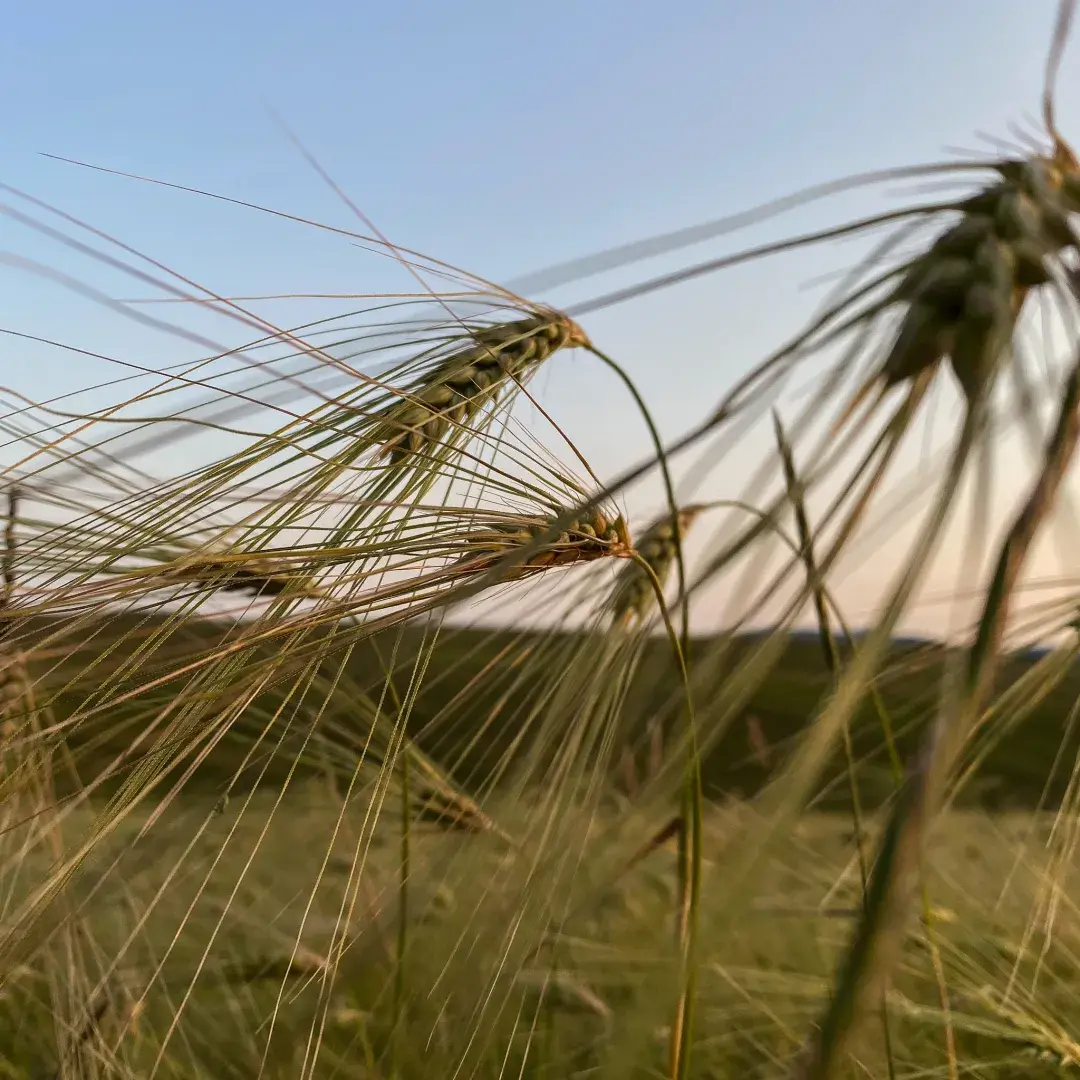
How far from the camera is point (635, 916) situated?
1.23 m

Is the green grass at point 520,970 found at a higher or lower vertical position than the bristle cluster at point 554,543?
lower

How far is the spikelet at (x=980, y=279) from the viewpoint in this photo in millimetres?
173

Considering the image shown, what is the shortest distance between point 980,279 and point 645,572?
387 mm

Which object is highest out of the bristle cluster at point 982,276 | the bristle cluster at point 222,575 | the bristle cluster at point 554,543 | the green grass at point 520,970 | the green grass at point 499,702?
the bristle cluster at point 982,276

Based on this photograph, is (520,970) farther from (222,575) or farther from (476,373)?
(476,373)

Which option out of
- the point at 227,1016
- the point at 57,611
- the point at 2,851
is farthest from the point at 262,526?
the point at 227,1016

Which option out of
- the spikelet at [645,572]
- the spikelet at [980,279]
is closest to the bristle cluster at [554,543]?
the spikelet at [645,572]

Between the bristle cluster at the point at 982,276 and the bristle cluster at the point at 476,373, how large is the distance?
25cm

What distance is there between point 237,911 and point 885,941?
2.36 ft

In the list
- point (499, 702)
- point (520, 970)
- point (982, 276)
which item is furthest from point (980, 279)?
point (499, 702)

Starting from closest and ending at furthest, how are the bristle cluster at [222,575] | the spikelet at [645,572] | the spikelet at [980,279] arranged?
the spikelet at [980,279] < the bristle cluster at [222,575] < the spikelet at [645,572]

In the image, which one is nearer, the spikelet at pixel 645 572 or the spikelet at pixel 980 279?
the spikelet at pixel 980 279

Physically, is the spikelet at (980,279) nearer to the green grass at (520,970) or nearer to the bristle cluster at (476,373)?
the green grass at (520,970)

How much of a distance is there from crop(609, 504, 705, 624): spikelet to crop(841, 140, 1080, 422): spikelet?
0.26 m
